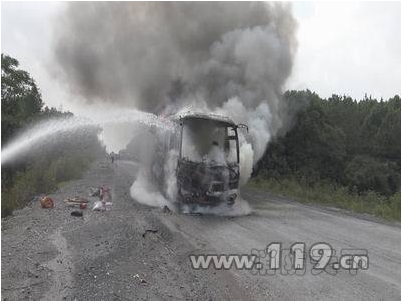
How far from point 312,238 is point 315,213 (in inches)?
186

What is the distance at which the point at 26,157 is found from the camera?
27.3 m

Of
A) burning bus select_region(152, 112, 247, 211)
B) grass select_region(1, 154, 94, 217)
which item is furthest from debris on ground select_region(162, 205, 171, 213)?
A: grass select_region(1, 154, 94, 217)

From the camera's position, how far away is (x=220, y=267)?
7.76 m

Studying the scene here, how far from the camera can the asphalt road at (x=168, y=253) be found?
6391 millimetres

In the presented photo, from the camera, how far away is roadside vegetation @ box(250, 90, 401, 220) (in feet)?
80.7

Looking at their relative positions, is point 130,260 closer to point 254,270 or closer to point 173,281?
point 173,281

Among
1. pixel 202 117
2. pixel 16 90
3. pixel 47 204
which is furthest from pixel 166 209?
pixel 16 90

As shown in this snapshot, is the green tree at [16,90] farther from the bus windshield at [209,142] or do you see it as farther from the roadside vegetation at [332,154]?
the bus windshield at [209,142]

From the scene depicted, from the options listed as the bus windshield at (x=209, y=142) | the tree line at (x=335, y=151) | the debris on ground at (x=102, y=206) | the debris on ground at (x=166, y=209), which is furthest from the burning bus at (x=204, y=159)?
the tree line at (x=335, y=151)

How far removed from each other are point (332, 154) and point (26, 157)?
19.6m

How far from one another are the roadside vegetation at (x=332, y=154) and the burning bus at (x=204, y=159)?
6880mm

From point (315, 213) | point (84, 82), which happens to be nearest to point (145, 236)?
point (315, 213)

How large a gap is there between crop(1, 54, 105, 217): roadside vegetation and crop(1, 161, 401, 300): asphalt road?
4.03 meters

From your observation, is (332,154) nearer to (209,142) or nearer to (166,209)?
(209,142)
